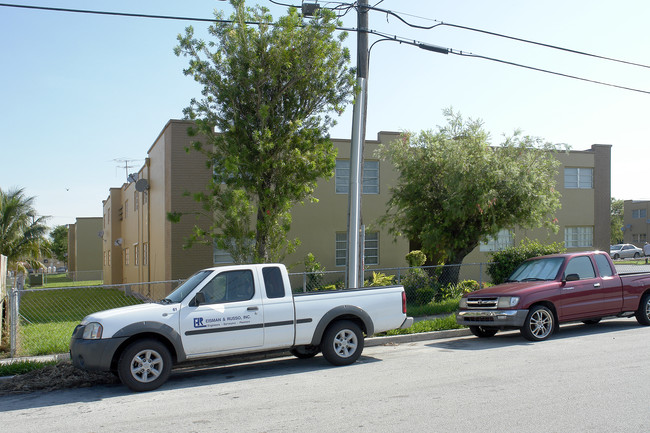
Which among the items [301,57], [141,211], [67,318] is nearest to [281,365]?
[301,57]

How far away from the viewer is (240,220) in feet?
38.7

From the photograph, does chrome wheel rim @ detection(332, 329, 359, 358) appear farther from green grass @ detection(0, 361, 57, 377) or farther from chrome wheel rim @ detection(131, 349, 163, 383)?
green grass @ detection(0, 361, 57, 377)

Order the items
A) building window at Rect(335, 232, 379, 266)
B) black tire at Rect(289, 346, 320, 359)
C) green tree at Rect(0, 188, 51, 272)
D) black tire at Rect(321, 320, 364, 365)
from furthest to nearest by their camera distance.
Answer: green tree at Rect(0, 188, 51, 272)
building window at Rect(335, 232, 379, 266)
black tire at Rect(289, 346, 320, 359)
black tire at Rect(321, 320, 364, 365)

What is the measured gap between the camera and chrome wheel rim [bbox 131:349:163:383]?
7.91 m

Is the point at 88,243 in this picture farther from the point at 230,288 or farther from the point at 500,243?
→ the point at 230,288

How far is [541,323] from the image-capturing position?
1096 cm

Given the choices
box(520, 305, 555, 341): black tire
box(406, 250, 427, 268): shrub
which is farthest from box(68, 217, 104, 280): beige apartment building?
box(520, 305, 555, 341): black tire

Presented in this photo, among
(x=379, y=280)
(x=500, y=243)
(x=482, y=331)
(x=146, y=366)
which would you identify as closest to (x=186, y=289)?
(x=146, y=366)

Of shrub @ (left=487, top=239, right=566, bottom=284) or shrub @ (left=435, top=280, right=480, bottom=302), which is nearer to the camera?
shrub @ (left=435, top=280, right=480, bottom=302)

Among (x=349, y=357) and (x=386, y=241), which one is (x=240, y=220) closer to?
(x=349, y=357)

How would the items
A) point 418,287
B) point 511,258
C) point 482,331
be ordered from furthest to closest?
point 511,258 → point 418,287 → point 482,331

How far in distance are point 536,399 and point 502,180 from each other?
10229mm

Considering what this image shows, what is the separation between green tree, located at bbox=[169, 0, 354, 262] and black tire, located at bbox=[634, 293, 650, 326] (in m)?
7.29

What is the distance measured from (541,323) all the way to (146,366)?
23.6ft
